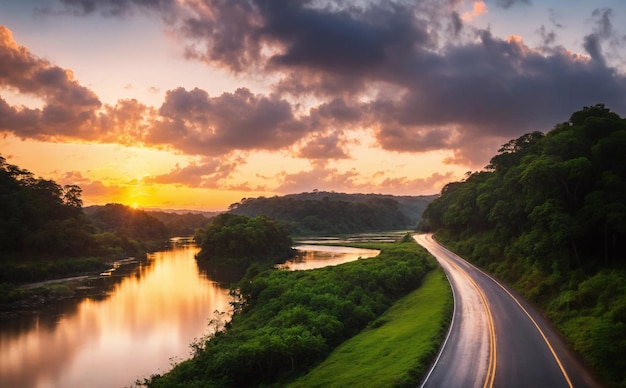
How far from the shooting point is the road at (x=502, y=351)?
28.0 meters

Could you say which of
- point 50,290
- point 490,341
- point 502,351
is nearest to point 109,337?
point 50,290

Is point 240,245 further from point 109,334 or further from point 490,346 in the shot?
point 490,346

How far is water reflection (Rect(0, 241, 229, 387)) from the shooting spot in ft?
137

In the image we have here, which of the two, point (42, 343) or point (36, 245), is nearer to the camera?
point (42, 343)

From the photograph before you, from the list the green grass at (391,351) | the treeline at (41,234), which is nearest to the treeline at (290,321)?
the green grass at (391,351)

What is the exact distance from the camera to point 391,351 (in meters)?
35.2

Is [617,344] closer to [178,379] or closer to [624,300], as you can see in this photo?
[624,300]

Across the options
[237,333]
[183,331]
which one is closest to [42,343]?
[183,331]

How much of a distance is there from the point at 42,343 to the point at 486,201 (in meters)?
72.1

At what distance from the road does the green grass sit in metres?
1.03

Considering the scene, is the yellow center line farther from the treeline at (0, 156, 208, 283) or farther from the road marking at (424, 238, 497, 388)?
the treeline at (0, 156, 208, 283)

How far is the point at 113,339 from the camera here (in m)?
53.4

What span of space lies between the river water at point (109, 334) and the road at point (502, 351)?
27.7 m

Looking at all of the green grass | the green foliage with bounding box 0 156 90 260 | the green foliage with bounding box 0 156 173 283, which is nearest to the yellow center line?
the green grass
